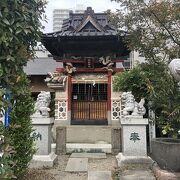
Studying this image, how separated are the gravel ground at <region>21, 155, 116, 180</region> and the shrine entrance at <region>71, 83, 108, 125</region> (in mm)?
3407

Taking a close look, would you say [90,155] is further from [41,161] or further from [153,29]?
[153,29]

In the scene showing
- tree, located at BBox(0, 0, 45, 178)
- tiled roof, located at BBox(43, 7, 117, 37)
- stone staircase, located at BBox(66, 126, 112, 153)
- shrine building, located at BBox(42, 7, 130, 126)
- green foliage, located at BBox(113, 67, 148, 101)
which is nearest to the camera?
tree, located at BBox(0, 0, 45, 178)

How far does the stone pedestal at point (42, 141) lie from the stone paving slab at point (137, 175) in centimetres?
238

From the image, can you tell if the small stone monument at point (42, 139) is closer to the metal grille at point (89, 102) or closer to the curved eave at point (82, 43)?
the metal grille at point (89, 102)

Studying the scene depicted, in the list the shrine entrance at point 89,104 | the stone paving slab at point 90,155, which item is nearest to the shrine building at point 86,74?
the shrine entrance at point 89,104

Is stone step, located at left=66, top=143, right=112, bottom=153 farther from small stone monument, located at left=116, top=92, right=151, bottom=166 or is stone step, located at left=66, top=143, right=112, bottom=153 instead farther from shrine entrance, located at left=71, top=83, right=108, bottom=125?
small stone monument, located at left=116, top=92, right=151, bottom=166

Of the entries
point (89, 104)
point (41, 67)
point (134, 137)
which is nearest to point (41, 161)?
point (134, 137)

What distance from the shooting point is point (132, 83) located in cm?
1177

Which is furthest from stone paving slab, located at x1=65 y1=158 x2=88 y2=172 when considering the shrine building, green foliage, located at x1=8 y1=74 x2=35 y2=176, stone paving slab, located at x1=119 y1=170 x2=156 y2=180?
the shrine building

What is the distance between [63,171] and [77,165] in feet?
2.59

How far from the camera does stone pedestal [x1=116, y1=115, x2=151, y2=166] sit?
8648 millimetres

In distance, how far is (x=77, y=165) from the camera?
8.64 meters

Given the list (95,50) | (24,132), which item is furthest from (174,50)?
(24,132)

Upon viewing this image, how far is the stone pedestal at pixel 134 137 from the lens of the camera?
8.65 meters
